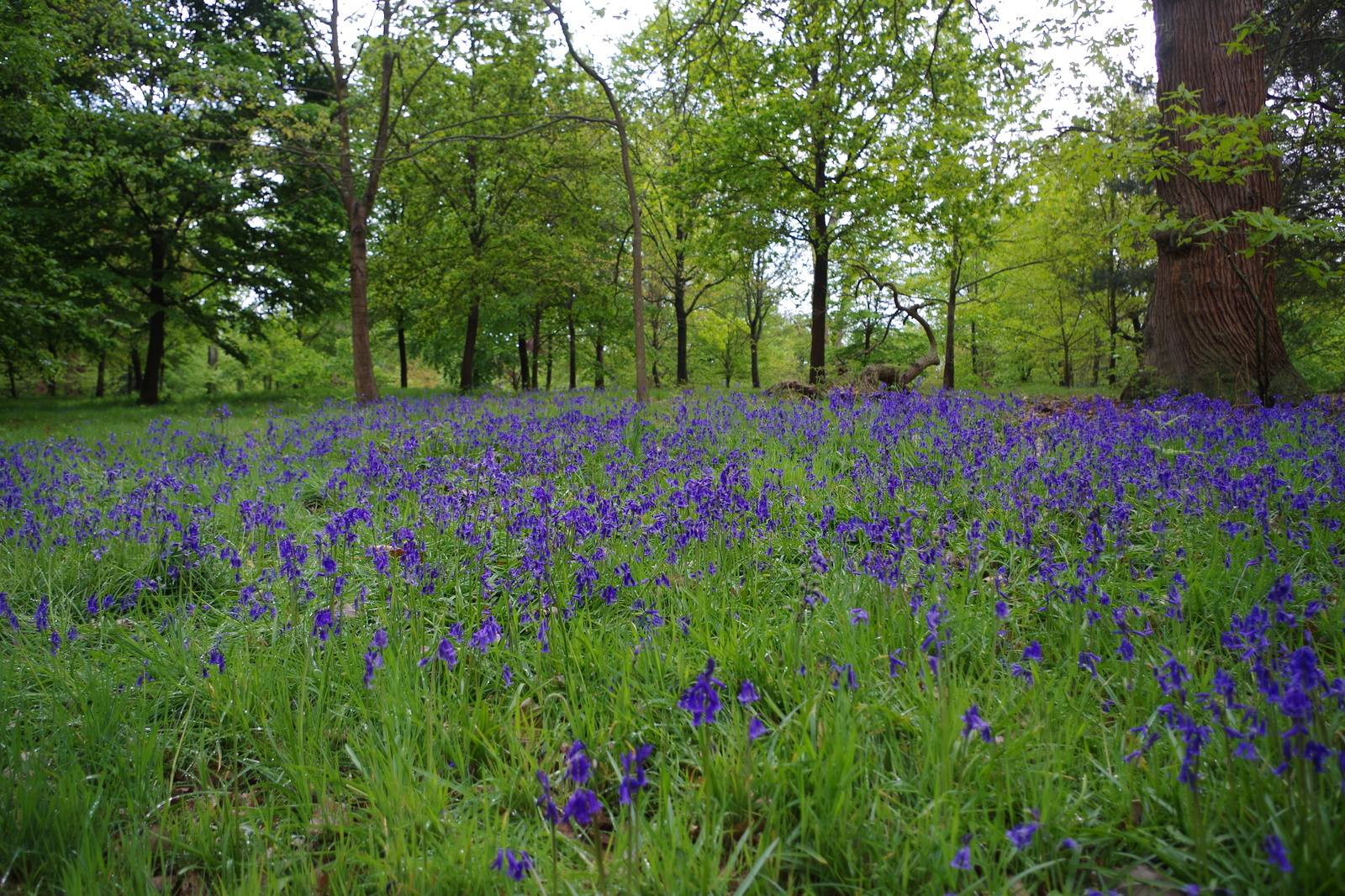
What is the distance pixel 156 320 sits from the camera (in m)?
18.6

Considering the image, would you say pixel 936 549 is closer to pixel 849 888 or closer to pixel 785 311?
pixel 849 888

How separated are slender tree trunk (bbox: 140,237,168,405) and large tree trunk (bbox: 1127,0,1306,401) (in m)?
22.3

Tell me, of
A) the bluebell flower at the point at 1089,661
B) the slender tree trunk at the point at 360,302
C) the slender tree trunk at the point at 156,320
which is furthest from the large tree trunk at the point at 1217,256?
the slender tree trunk at the point at 156,320

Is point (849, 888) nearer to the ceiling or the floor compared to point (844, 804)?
nearer to the floor

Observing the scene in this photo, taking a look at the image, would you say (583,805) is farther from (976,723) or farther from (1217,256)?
(1217,256)

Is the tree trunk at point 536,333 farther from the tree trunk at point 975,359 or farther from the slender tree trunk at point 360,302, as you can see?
the tree trunk at point 975,359

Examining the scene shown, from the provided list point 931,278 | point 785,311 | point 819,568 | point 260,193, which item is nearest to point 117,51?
point 260,193

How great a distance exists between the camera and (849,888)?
148 cm

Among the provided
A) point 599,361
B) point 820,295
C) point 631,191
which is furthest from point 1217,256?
point 599,361

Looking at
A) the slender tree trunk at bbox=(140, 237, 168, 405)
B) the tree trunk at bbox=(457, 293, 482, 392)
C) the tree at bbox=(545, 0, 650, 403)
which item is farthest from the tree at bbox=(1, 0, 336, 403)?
the tree at bbox=(545, 0, 650, 403)

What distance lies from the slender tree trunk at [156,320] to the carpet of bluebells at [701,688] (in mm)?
16966

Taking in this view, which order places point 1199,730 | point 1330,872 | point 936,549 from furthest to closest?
1. point 936,549
2. point 1199,730
3. point 1330,872

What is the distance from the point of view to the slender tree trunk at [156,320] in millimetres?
17578

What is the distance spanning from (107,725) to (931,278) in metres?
29.2
